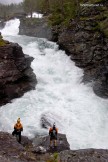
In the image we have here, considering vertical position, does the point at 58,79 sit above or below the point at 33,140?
above

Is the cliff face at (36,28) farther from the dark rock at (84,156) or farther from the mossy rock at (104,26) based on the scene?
the dark rock at (84,156)

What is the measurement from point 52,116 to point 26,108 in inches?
152

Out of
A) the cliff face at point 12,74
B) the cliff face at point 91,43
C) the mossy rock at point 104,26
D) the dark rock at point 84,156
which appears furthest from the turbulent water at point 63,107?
the dark rock at point 84,156

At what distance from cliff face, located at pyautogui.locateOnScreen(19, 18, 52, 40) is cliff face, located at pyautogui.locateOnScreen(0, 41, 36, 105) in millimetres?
21734

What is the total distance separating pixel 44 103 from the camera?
123 ft

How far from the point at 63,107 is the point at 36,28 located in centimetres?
3725

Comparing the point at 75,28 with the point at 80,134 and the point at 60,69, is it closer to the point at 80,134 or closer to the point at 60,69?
the point at 60,69

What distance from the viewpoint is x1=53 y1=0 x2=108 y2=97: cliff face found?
43503mm

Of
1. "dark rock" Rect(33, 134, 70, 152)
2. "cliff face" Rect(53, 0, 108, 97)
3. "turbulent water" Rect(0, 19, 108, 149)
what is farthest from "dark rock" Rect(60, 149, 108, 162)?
"cliff face" Rect(53, 0, 108, 97)

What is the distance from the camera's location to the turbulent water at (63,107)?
Result: 1253 inches

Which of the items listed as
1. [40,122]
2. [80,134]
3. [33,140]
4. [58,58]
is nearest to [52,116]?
[40,122]

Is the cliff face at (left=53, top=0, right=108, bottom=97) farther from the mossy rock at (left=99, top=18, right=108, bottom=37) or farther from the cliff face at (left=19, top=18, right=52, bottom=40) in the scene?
the cliff face at (left=19, top=18, right=52, bottom=40)

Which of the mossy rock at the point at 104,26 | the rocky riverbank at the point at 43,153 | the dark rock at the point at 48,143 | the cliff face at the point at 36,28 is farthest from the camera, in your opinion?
the cliff face at the point at 36,28

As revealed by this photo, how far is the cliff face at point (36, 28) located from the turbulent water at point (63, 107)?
1520cm
